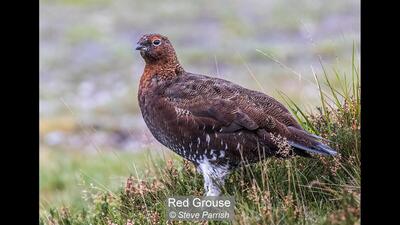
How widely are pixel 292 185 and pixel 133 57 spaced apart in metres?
5.04

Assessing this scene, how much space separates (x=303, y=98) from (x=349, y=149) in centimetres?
139

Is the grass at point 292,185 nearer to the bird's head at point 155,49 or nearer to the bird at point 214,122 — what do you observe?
the bird at point 214,122

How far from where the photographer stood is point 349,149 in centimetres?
551

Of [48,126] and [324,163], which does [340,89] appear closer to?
[324,163]

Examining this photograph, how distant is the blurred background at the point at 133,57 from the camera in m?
6.82

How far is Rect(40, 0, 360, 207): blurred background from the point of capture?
22.4ft

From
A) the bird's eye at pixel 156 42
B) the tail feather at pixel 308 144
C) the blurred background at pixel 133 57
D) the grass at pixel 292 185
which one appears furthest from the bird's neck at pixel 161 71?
the tail feather at pixel 308 144

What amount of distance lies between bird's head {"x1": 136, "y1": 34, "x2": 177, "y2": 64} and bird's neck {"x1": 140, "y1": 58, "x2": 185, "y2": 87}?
0.02 m

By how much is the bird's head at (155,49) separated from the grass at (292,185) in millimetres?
786

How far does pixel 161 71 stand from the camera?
587 centimetres

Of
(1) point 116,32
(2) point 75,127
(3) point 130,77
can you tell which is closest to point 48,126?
(2) point 75,127

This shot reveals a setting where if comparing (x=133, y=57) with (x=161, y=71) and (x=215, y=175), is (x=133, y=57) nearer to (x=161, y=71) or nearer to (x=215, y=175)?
(x=161, y=71)

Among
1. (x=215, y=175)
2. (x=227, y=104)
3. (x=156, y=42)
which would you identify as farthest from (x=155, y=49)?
(x=215, y=175)

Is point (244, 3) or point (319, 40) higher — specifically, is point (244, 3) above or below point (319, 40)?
above
